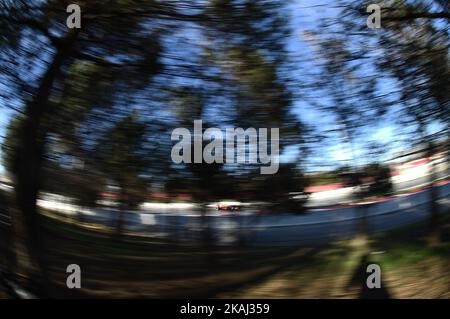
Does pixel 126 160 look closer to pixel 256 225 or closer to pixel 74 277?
pixel 74 277

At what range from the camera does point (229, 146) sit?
2348 mm

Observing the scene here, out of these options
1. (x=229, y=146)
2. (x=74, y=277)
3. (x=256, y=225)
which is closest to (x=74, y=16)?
(x=229, y=146)

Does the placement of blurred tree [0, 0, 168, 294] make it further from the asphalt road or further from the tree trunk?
the asphalt road

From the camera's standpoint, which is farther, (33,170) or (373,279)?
(33,170)

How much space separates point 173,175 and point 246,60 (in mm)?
931

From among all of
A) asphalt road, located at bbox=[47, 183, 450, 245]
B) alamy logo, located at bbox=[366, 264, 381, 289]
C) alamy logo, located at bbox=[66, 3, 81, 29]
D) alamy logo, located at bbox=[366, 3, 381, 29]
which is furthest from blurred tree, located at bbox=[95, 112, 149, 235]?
alamy logo, located at bbox=[366, 3, 381, 29]

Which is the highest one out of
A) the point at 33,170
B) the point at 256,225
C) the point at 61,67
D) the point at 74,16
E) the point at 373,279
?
the point at 74,16

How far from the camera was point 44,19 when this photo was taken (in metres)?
2.43

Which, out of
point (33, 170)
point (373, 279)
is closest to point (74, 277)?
point (33, 170)

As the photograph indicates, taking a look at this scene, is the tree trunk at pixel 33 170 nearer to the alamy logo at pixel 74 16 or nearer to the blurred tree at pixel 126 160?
the alamy logo at pixel 74 16

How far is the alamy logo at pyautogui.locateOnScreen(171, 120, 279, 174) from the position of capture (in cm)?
234

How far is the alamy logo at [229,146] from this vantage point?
2338 mm

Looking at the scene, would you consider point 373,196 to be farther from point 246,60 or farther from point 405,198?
point 246,60

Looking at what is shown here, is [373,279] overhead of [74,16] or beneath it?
beneath
